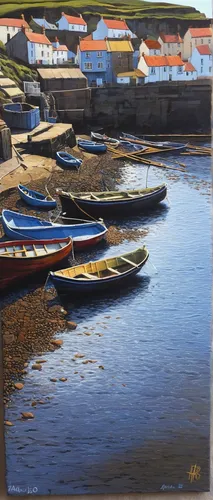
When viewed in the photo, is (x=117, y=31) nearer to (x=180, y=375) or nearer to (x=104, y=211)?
(x=104, y=211)

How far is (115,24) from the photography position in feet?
20.3

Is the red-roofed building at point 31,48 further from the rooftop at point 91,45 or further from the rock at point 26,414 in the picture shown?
the rock at point 26,414

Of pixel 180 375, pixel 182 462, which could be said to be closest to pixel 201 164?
pixel 180 375

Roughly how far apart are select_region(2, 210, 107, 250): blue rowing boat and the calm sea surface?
1.02ft

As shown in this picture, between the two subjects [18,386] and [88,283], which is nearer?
[18,386]

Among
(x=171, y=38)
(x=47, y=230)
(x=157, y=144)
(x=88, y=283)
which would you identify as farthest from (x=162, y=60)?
(x=88, y=283)

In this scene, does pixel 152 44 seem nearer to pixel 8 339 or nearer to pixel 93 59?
pixel 93 59

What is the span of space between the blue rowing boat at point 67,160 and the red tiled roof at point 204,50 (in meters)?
1.58

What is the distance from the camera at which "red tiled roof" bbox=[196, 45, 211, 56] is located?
587 cm

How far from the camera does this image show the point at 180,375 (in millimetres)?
5598

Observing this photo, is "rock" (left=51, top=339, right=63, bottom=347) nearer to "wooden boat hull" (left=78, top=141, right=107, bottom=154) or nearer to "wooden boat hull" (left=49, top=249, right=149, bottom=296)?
"wooden boat hull" (left=49, top=249, right=149, bottom=296)

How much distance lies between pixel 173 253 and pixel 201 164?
2.94ft

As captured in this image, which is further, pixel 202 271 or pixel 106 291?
pixel 106 291

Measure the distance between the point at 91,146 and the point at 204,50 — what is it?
56.2 inches
